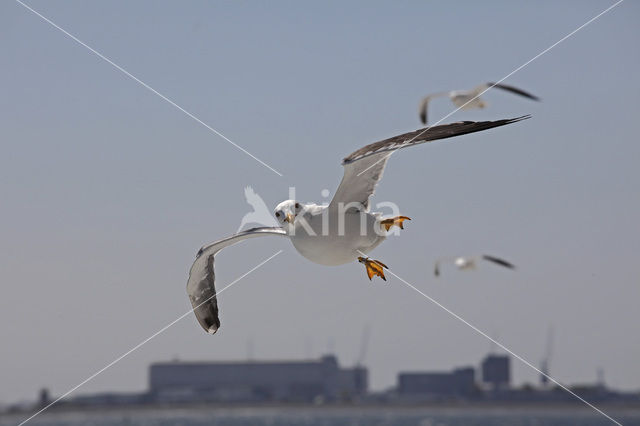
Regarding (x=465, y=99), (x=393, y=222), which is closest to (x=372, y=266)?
(x=393, y=222)

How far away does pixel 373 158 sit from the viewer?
15.0 meters

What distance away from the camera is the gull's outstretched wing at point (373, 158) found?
1408 cm

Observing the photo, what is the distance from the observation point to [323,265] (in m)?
15.3

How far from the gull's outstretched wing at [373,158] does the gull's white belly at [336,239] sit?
33cm

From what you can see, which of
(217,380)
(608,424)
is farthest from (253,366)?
(608,424)

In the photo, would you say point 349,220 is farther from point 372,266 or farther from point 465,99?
point 465,99

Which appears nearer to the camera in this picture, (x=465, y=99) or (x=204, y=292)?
(x=204, y=292)

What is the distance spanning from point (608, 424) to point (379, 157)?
154 metres

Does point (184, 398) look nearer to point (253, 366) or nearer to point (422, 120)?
point (253, 366)

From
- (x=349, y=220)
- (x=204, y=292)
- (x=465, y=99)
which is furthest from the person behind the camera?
(x=465, y=99)

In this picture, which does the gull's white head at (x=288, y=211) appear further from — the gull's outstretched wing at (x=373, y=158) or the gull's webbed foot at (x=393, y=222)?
the gull's webbed foot at (x=393, y=222)

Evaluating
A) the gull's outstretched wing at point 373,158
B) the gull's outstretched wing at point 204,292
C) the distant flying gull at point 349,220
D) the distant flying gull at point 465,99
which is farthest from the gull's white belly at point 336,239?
the distant flying gull at point 465,99

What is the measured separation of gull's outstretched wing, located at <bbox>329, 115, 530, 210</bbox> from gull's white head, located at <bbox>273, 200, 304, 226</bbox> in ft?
1.67

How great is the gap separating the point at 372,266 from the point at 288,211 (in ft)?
4.85
